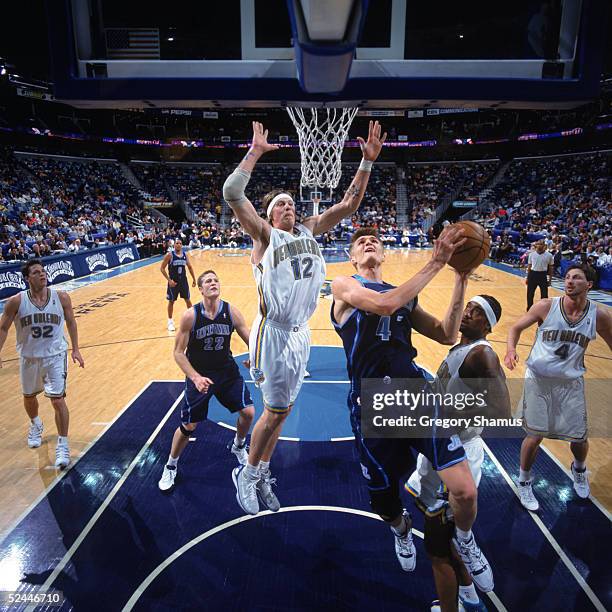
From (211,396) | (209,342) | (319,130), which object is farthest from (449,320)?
(319,130)

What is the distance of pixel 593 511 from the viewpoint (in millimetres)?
3689

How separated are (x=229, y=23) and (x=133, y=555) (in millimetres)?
3670

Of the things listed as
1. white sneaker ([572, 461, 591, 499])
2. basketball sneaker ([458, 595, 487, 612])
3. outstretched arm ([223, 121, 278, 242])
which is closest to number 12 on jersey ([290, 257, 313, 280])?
outstretched arm ([223, 121, 278, 242])

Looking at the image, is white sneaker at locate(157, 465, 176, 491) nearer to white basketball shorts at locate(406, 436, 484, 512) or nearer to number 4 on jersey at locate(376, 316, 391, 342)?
white basketball shorts at locate(406, 436, 484, 512)

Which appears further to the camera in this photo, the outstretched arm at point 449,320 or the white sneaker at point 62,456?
the white sneaker at point 62,456

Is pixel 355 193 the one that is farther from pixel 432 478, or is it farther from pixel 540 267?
pixel 540 267

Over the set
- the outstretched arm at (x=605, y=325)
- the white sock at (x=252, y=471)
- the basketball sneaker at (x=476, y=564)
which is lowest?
the basketball sneaker at (x=476, y=564)

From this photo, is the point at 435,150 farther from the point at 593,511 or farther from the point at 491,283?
the point at 593,511

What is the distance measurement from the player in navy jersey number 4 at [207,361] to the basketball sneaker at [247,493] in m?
0.77

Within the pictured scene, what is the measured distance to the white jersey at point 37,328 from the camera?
4.31 m

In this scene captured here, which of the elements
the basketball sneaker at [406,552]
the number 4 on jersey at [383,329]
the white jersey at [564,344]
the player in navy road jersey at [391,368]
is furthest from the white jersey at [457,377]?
the white jersey at [564,344]

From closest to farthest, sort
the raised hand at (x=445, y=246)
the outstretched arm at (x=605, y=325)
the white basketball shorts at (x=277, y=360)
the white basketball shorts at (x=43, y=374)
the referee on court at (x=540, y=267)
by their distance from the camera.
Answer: the raised hand at (x=445, y=246) → the white basketball shorts at (x=277, y=360) → the outstretched arm at (x=605, y=325) → the white basketball shorts at (x=43, y=374) → the referee on court at (x=540, y=267)

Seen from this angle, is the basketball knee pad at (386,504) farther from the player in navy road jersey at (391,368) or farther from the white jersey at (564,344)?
the white jersey at (564,344)

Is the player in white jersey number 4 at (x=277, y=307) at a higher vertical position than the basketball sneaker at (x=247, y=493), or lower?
higher
